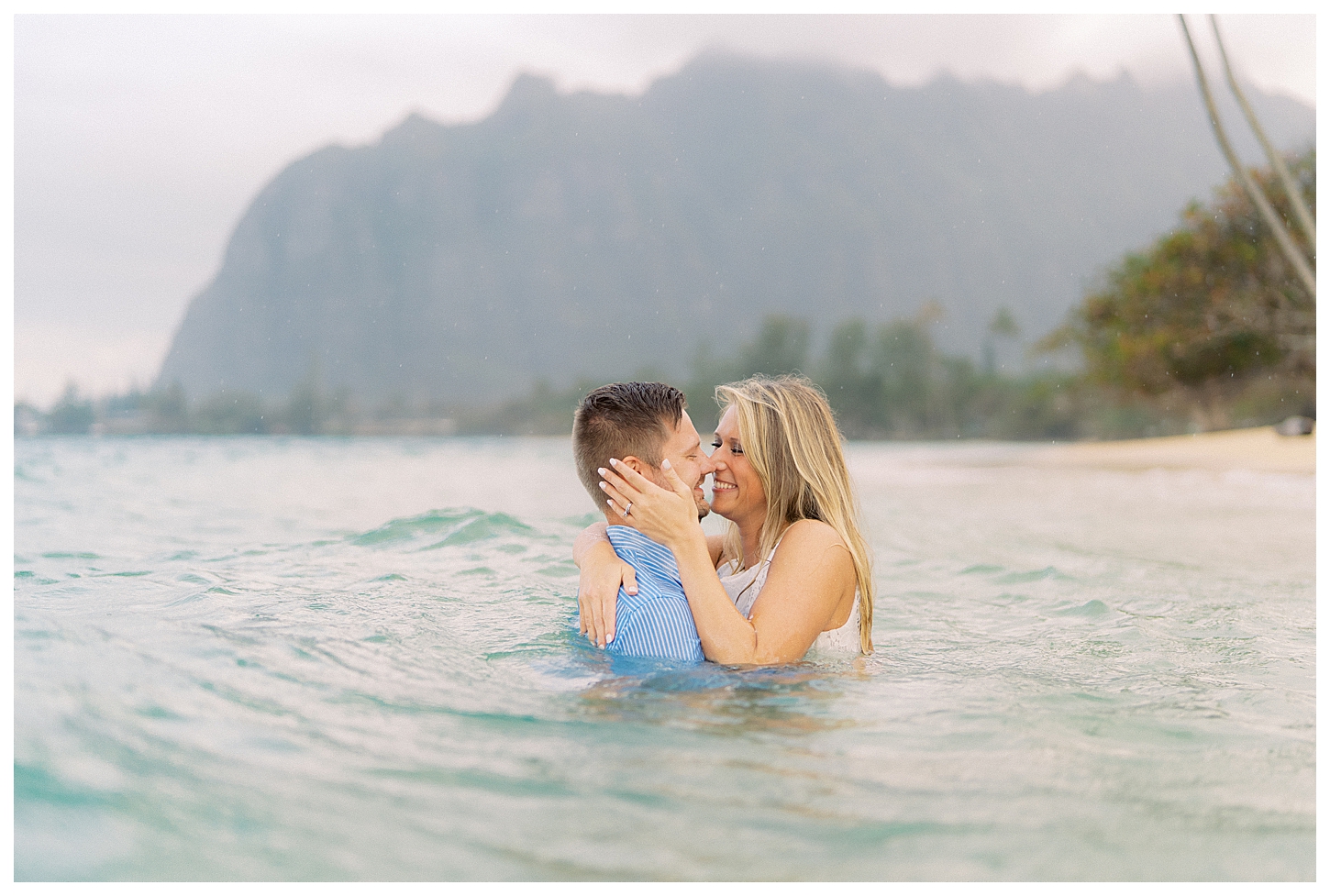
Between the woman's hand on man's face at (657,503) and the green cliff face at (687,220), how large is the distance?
53.1 m

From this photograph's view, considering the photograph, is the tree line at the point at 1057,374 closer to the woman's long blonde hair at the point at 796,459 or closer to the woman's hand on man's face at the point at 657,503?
the woman's long blonde hair at the point at 796,459

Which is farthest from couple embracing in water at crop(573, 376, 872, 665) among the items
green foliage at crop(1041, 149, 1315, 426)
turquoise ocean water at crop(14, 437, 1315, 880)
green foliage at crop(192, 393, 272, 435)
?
green foliage at crop(192, 393, 272, 435)

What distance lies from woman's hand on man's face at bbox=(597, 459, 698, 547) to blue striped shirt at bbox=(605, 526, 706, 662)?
0.70 ft

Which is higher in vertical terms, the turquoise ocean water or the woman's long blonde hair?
the woman's long blonde hair

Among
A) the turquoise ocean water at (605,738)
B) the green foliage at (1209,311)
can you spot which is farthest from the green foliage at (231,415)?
the turquoise ocean water at (605,738)

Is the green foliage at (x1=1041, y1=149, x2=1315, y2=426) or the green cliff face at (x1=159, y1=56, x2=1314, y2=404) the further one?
the green cliff face at (x1=159, y1=56, x2=1314, y2=404)

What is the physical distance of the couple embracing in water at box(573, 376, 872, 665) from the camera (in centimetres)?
268

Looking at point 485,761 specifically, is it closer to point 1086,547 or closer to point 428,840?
point 428,840

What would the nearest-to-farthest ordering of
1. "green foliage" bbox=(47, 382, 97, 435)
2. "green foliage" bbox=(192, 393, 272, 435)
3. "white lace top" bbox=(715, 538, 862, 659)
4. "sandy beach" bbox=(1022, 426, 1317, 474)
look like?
"white lace top" bbox=(715, 538, 862, 659) < "sandy beach" bbox=(1022, 426, 1317, 474) < "green foliage" bbox=(47, 382, 97, 435) < "green foliage" bbox=(192, 393, 272, 435)

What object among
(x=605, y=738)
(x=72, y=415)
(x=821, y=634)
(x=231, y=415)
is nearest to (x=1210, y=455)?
(x=821, y=634)

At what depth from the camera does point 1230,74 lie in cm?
231

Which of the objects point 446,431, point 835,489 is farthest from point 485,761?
point 446,431

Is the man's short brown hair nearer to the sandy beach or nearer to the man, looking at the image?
the man

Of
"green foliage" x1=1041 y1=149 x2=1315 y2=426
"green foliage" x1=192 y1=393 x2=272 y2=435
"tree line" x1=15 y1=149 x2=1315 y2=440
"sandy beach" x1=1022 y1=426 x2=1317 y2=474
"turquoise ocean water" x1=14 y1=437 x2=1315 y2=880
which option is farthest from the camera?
"green foliage" x1=192 y1=393 x2=272 y2=435
